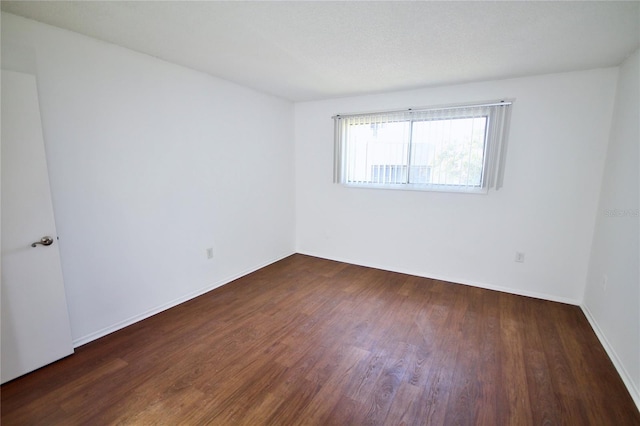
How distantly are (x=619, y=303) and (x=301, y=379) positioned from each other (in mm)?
2418

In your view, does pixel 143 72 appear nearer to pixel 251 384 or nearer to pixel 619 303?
pixel 251 384

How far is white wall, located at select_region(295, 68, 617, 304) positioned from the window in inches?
4.6

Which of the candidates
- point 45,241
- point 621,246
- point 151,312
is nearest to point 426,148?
point 621,246

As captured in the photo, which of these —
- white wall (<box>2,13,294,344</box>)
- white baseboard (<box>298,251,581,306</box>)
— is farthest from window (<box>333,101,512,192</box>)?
white wall (<box>2,13,294,344</box>)

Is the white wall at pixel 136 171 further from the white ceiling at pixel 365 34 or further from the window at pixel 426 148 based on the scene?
the window at pixel 426 148

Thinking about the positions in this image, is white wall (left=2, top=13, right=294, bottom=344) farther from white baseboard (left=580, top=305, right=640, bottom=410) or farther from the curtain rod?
white baseboard (left=580, top=305, right=640, bottom=410)

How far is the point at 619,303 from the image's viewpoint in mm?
2133

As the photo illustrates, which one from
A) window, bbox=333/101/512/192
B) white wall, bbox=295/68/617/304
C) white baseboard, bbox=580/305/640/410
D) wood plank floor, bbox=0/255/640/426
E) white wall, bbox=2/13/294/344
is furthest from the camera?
window, bbox=333/101/512/192

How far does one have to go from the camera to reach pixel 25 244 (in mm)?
1887

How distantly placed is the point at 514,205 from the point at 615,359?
5.12 feet

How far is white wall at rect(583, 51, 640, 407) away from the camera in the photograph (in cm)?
194

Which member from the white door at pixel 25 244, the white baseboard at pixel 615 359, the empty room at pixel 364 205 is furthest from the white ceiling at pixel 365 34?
the white baseboard at pixel 615 359

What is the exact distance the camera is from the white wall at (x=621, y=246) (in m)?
1.94

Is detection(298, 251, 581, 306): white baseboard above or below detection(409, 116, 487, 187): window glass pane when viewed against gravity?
below
